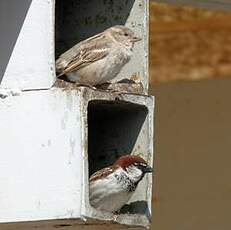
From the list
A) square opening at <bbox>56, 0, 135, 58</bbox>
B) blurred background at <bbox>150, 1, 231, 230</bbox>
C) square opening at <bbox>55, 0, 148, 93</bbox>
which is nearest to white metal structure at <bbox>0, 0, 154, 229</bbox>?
square opening at <bbox>55, 0, 148, 93</bbox>

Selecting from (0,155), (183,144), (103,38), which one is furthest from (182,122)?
(0,155)

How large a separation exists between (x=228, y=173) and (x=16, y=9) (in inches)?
98.8

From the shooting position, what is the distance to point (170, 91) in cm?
723

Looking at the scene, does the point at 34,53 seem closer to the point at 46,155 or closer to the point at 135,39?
the point at 46,155

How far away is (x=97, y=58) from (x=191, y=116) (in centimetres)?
217

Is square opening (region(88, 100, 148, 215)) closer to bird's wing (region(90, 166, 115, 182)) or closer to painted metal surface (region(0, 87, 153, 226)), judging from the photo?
bird's wing (region(90, 166, 115, 182))

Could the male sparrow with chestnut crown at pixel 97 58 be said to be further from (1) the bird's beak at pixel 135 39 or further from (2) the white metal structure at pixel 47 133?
(2) the white metal structure at pixel 47 133

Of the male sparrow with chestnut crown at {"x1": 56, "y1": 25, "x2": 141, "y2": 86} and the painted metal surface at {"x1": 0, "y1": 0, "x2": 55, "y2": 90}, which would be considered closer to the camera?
the painted metal surface at {"x1": 0, "y1": 0, "x2": 55, "y2": 90}

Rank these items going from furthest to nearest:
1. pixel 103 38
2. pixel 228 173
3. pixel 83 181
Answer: pixel 228 173 → pixel 103 38 → pixel 83 181

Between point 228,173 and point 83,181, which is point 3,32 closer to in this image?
point 83,181

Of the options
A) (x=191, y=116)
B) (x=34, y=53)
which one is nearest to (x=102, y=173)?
(x=34, y=53)

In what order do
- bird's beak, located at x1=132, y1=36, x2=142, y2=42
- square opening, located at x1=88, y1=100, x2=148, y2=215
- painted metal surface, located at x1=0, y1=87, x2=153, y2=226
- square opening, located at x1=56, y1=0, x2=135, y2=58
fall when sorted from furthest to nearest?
1. square opening, located at x1=56, y1=0, x2=135, y2=58
2. bird's beak, located at x1=132, y1=36, x2=142, y2=42
3. square opening, located at x1=88, y1=100, x2=148, y2=215
4. painted metal surface, located at x1=0, y1=87, x2=153, y2=226

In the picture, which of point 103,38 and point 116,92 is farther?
point 103,38

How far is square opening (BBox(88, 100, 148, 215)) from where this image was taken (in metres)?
4.93
